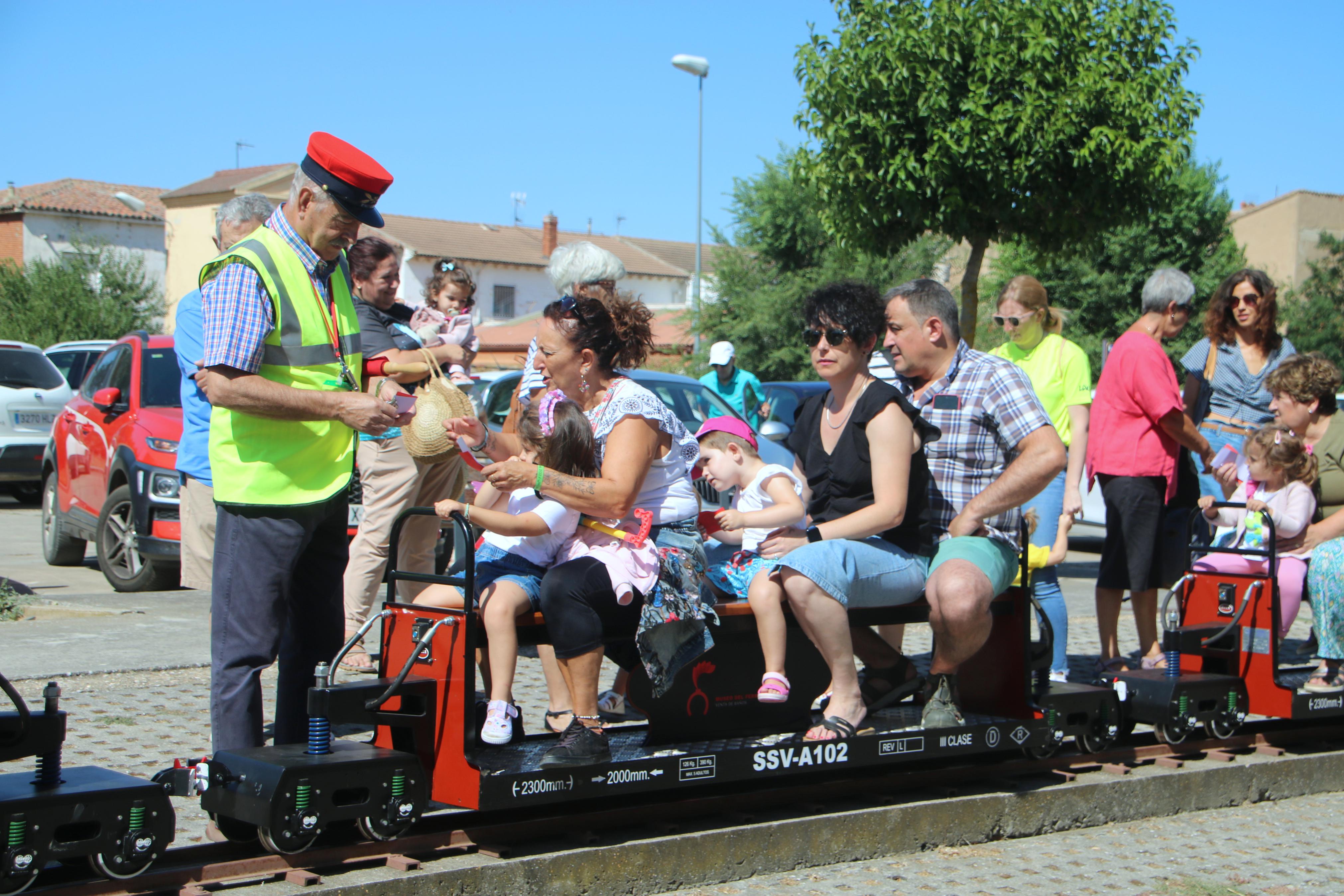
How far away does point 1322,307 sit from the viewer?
1758 inches

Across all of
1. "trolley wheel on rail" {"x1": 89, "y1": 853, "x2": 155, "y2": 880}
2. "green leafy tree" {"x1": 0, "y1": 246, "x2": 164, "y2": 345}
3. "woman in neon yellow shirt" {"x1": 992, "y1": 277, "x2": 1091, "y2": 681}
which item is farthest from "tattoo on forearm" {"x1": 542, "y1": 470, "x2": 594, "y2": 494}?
"green leafy tree" {"x1": 0, "y1": 246, "x2": 164, "y2": 345}

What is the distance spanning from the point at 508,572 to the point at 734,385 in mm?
10110

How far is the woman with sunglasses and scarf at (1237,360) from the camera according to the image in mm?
7090

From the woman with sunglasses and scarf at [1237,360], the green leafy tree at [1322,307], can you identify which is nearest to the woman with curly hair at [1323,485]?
the woman with sunglasses and scarf at [1237,360]

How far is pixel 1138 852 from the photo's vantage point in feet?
15.8

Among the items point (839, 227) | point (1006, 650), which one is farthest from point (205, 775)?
point (839, 227)

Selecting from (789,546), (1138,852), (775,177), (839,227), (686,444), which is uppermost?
(775,177)

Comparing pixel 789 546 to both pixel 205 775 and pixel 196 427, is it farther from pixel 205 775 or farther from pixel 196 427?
pixel 196 427

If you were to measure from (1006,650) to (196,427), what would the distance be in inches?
141

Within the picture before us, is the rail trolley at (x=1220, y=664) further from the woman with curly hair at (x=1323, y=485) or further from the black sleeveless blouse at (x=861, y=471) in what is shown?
the black sleeveless blouse at (x=861, y=471)

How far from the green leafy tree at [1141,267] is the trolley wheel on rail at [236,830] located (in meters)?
34.4

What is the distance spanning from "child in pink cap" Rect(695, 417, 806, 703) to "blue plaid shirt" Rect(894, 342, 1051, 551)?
0.63 metres

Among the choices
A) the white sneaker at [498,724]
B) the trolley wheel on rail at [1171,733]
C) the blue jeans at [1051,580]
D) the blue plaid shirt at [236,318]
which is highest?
the blue plaid shirt at [236,318]

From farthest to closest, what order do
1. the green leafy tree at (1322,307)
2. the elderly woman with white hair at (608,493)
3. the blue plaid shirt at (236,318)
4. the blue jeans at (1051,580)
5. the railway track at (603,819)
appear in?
the green leafy tree at (1322,307) < the blue jeans at (1051,580) < the elderly woman with white hair at (608,493) < the blue plaid shirt at (236,318) < the railway track at (603,819)
